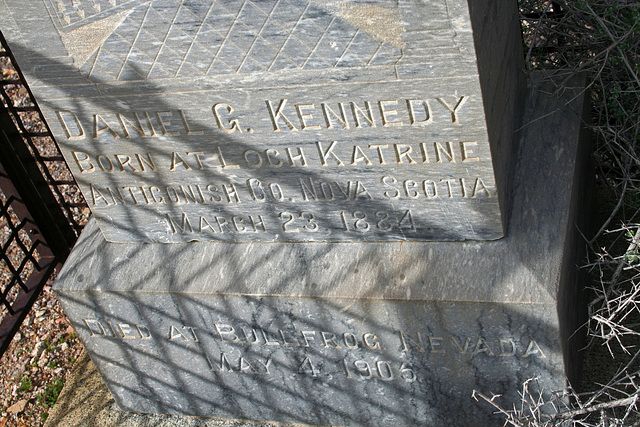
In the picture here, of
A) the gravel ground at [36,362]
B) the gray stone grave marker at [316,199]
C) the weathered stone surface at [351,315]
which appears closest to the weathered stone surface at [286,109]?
the gray stone grave marker at [316,199]

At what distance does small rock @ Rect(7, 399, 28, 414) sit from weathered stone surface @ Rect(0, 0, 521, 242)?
4.71ft

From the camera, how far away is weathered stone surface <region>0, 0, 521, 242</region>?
2.26 meters

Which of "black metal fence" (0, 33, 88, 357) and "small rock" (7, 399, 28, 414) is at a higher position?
"black metal fence" (0, 33, 88, 357)

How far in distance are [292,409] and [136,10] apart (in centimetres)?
186

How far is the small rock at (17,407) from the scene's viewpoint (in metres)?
3.77

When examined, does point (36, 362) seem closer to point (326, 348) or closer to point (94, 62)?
point (326, 348)

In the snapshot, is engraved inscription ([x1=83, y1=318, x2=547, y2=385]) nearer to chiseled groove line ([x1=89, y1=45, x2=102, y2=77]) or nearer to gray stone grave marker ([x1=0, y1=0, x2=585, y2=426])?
gray stone grave marker ([x1=0, y1=0, x2=585, y2=426])

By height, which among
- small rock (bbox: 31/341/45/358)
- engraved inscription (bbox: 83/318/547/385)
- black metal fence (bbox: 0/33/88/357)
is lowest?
small rock (bbox: 31/341/45/358)

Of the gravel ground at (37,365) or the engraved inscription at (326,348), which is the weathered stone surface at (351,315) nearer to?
the engraved inscription at (326,348)

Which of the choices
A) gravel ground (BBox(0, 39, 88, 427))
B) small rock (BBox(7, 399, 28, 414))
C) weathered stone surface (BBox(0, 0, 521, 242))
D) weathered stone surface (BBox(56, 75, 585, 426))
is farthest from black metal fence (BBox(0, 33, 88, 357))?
weathered stone surface (BBox(0, 0, 521, 242))

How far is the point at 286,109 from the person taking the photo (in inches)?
98.0

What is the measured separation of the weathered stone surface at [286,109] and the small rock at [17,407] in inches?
56.5

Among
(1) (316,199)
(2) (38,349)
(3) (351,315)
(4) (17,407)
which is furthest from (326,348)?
(2) (38,349)

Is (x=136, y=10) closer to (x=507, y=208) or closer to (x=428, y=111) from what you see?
(x=428, y=111)
